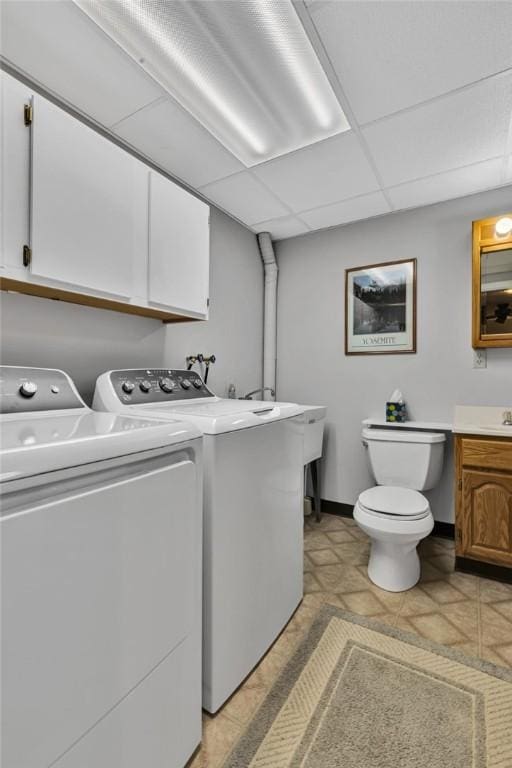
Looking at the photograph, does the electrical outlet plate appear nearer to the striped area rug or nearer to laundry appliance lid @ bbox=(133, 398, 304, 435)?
laundry appliance lid @ bbox=(133, 398, 304, 435)

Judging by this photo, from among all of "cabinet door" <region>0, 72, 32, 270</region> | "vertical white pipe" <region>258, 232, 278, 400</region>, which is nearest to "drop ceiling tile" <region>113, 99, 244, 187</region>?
"cabinet door" <region>0, 72, 32, 270</region>

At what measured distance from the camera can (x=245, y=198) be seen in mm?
2438

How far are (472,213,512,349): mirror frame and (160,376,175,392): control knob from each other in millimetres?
1923

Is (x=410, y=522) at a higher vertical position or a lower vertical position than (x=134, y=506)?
lower

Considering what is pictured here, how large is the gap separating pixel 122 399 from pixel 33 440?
2.67 ft

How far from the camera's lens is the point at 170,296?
68.4 inches

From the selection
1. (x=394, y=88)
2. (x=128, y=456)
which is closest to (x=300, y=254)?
(x=394, y=88)

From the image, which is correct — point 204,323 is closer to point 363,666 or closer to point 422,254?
point 422,254

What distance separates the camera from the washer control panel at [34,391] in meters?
1.21

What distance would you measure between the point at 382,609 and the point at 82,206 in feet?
7.16

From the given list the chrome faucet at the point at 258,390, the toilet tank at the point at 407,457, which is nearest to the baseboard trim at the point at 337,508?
the toilet tank at the point at 407,457

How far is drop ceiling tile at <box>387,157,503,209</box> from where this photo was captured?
2129 millimetres

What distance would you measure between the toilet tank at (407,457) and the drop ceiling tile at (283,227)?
1685 mm

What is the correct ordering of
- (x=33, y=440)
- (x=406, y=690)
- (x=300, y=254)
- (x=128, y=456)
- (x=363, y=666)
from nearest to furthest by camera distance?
(x=33, y=440), (x=128, y=456), (x=406, y=690), (x=363, y=666), (x=300, y=254)
